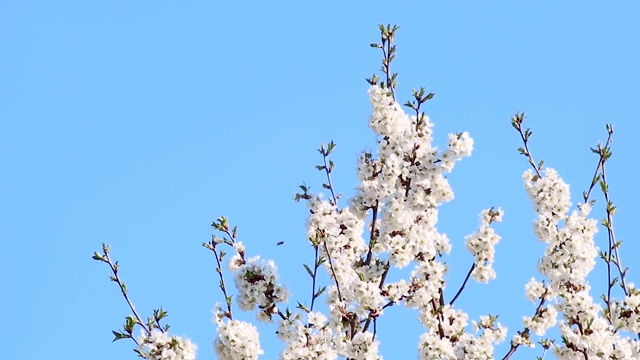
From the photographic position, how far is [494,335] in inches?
382

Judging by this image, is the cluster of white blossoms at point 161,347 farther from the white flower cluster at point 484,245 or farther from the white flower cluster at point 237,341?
the white flower cluster at point 484,245

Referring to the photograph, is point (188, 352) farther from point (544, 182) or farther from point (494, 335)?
point (544, 182)

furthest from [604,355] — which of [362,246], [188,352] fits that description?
[188,352]

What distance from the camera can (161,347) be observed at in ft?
26.3

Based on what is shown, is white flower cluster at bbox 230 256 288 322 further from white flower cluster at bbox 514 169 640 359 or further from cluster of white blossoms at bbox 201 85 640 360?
white flower cluster at bbox 514 169 640 359

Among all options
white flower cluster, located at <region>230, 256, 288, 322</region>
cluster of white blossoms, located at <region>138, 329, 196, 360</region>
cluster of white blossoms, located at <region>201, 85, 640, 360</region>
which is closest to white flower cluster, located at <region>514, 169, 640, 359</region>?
cluster of white blossoms, located at <region>201, 85, 640, 360</region>

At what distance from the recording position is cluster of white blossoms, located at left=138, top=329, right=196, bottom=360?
7.98m

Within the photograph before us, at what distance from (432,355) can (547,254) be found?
1.86m

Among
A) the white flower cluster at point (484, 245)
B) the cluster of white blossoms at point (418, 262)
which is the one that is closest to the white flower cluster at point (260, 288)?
the cluster of white blossoms at point (418, 262)

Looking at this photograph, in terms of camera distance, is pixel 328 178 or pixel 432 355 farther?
pixel 328 178

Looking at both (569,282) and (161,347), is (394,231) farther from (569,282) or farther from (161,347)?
(161,347)

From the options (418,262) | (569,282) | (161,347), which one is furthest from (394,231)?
(161,347)

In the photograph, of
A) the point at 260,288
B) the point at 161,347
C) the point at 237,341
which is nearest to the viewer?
the point at 161,347

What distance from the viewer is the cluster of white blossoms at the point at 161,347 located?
7.98 metres
